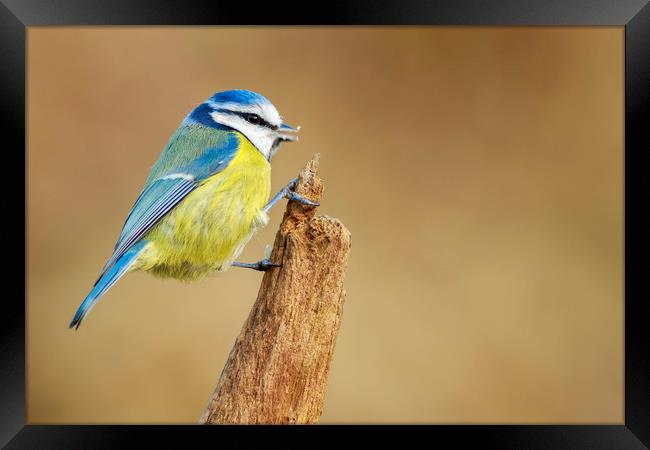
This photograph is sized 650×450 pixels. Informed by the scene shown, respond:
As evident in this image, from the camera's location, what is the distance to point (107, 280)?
2.53m

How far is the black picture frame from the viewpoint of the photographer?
2496 mm

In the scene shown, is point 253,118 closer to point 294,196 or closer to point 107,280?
point 294,196

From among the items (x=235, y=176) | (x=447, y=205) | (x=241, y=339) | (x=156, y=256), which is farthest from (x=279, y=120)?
(x=447, y=205)

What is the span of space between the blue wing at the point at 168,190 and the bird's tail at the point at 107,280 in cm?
2

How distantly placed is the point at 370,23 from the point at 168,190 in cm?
106

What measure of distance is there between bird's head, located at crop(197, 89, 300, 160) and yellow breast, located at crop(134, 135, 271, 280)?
0.15 m

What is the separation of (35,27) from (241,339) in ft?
4.68

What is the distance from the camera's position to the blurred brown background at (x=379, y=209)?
14.0ft

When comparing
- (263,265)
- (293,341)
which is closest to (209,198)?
(263,265)

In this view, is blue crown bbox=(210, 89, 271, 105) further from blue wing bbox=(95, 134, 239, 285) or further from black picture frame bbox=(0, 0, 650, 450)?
black picture frame bbox=(0, 0, 650, 450)

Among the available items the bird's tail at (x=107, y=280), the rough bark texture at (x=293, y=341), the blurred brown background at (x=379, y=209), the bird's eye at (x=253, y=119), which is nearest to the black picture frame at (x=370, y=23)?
the rough bark texture at (x=293, y=341)

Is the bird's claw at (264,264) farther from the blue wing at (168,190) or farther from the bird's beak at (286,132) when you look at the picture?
the bird's beak at (286,132)

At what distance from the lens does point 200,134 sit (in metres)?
2.98

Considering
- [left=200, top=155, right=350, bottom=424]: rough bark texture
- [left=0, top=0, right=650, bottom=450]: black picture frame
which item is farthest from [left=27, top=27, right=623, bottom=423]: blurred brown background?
[left=200, top=155, right=350, bottom=424]: rough bark texture
